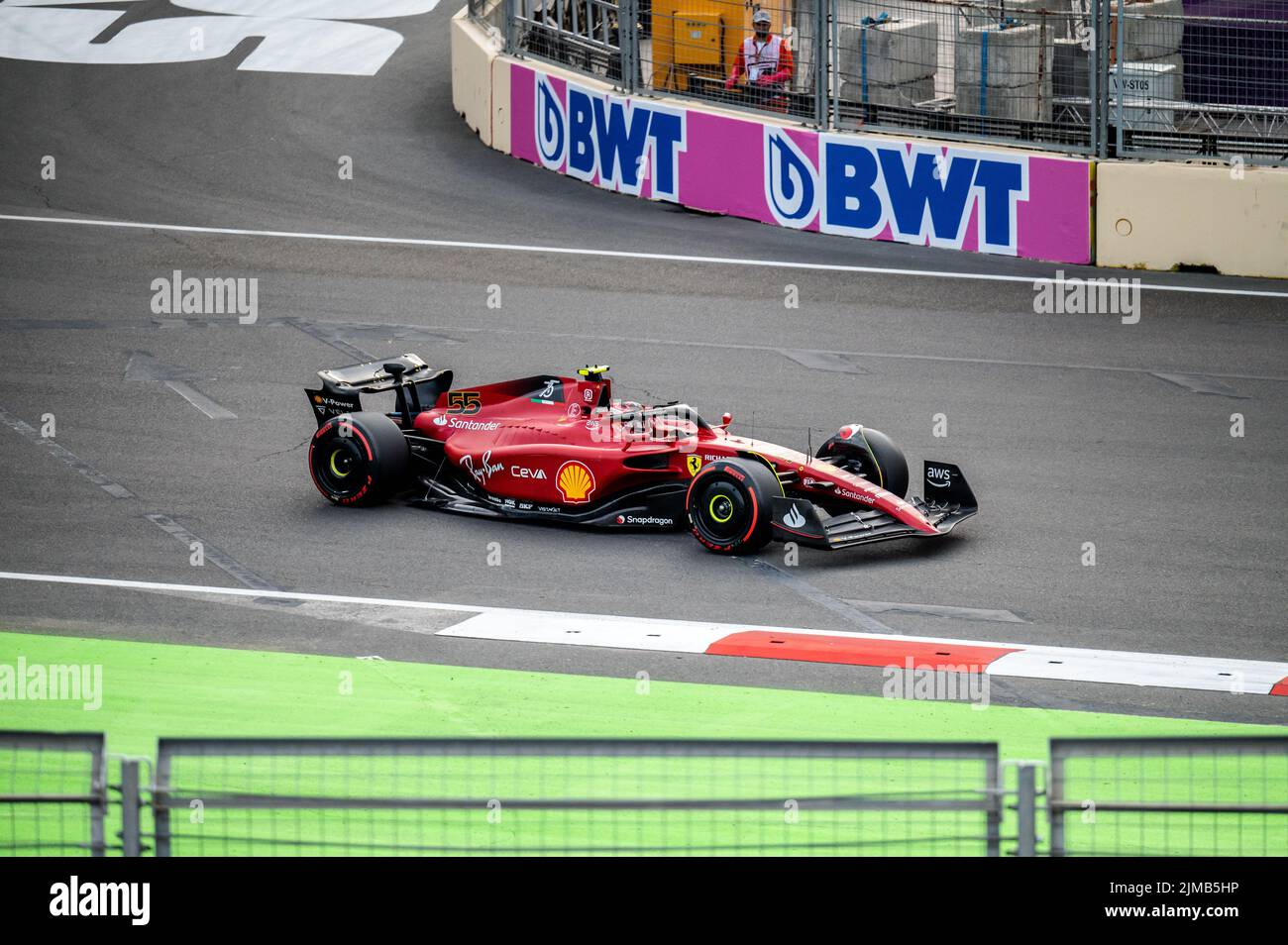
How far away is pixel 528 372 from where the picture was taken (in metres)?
17.2

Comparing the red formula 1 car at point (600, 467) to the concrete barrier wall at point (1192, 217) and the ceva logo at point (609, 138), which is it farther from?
the ceva logo at point (609, 138)

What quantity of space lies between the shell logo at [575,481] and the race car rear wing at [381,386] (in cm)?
144

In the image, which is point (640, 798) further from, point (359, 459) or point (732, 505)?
point (359, 459)

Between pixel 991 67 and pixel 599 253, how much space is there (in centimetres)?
448

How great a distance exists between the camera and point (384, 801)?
644cm

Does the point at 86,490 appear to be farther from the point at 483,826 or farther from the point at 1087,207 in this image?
the point at 1087,207

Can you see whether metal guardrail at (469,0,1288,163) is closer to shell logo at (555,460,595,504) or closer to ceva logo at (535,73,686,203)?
ceva logo at (535,73,686,203)

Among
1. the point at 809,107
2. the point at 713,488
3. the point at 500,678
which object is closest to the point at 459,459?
the point at 713,488

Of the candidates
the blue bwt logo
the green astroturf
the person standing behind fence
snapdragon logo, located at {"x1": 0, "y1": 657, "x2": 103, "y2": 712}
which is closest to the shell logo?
the green astroturf

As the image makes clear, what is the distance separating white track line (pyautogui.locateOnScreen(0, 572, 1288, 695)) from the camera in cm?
1102

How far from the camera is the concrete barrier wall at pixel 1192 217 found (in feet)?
63.1

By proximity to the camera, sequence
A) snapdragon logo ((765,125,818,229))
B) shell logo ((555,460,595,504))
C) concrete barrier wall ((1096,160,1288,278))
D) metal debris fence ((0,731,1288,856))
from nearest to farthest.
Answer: metal debris fence ((0,731,1288,856))
shell logo ((555,460,595,504))
concrete barrier wall ((1096,160,1288,278))
snapdragon logo ((765,125,818,229))

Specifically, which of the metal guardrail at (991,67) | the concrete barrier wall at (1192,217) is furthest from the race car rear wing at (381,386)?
the concrete barrier wall at (1192,217)

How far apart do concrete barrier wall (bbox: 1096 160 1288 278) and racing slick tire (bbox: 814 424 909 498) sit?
7.33 metres
